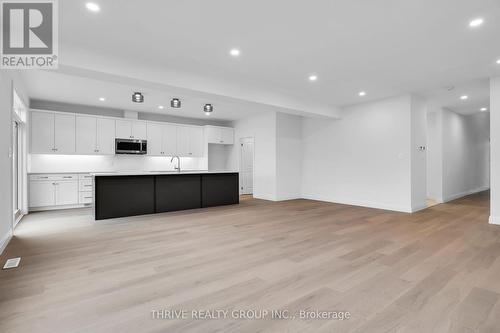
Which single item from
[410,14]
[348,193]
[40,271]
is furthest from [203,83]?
[348,193]

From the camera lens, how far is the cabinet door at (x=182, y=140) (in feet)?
27.0

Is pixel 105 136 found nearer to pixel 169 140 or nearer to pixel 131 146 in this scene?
pixel 131 146

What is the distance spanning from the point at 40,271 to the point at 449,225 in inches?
237

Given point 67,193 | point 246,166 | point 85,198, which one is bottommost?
point 85,198

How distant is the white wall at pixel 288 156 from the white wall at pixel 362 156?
198 millimetres

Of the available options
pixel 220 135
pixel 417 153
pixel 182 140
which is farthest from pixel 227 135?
pixel 417 153

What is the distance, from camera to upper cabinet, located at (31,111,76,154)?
6.05 m

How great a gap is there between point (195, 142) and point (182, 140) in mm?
461

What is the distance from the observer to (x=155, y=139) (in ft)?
25.4

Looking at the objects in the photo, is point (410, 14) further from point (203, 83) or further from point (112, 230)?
point (112, 230)

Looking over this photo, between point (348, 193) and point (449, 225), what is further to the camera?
point (348, 193)

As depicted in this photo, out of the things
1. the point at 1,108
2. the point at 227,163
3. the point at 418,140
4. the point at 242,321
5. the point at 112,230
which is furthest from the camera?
the point at 227,163

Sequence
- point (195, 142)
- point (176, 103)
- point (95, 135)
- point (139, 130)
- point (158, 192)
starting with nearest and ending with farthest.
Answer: point (176, 103) < point (158, 192) < point (95, 135) < point (139, 130) < point (195, 142)

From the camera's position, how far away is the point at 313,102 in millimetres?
6316
